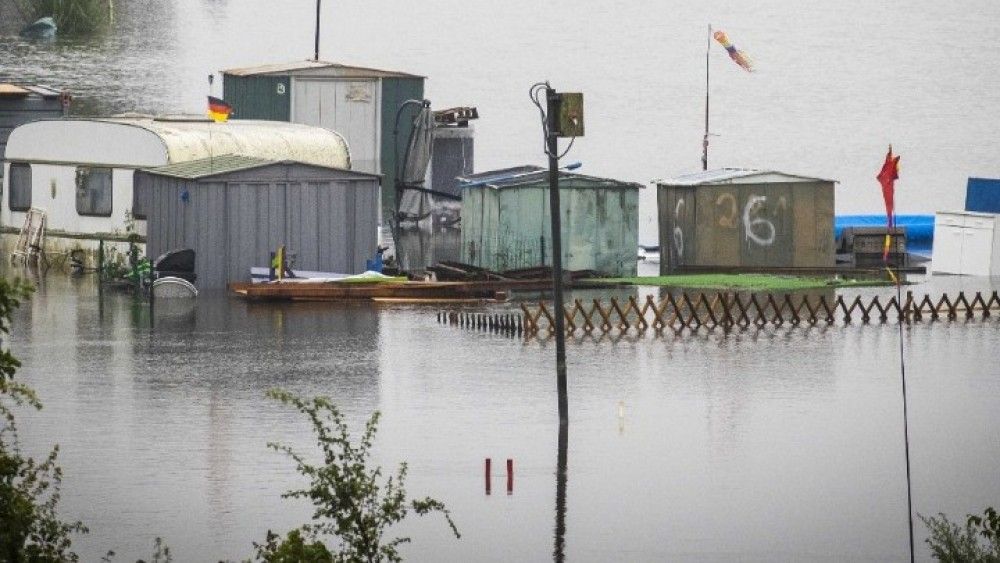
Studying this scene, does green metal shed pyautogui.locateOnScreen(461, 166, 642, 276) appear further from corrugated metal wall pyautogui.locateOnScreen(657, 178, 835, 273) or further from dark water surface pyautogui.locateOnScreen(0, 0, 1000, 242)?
dark water surface pyautogui.locateOnScreen(0, 0, 1000, 242)

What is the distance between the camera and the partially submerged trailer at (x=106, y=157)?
4434 cm

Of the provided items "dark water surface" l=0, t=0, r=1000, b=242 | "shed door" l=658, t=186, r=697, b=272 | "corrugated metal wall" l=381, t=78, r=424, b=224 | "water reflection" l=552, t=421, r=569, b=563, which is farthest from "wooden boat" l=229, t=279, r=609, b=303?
"dark water surface" l=0, t=0, r=1000, b=242

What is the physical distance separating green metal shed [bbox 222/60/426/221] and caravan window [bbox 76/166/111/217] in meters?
10.6

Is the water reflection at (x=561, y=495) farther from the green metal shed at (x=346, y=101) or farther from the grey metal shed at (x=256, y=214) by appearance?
the green metal shed at (x=346, y=101)

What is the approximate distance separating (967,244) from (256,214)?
17.3 metres

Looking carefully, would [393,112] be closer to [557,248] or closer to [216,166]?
[216,166]

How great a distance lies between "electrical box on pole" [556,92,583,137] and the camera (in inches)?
998

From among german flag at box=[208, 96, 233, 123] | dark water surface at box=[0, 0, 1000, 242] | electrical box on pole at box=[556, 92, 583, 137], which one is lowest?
electrical box on pole at box=[556, 92, 583, 137]

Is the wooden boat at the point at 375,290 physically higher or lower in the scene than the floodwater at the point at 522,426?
higher

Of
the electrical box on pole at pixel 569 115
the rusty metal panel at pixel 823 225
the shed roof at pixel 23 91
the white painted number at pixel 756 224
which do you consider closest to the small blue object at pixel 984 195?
the rusty metal panel at pixel 823 225

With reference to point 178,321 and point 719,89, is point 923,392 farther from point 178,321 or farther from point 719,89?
point 719,89

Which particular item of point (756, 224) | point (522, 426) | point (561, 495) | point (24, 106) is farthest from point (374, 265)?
point (561, 495)

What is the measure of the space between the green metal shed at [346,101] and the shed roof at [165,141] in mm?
6423

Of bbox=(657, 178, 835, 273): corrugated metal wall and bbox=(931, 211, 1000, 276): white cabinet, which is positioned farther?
bbox=(931, 211, 1000, 276): white cabinet
